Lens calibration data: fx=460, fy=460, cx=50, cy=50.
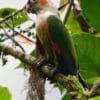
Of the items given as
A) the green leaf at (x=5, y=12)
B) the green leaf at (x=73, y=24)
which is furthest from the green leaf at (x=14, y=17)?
the green leaf at (x=73, y=24)

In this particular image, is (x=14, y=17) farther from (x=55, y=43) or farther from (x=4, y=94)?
Result: (x=55, y=43)

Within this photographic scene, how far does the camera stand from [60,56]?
0.77 metres

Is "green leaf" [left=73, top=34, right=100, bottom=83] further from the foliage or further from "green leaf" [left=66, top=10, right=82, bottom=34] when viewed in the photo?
"green leaf" [left=66, top=10, right=82, bottom=34]

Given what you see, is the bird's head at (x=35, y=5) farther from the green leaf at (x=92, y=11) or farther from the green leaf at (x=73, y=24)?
the green leaf at (x=73, y=24)

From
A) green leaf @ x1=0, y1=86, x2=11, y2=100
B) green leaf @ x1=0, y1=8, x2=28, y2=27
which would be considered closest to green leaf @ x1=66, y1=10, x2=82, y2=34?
green leaf @ x1=0, y1=8, x2=28, y2=27

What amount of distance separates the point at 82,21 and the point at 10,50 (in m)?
0.22

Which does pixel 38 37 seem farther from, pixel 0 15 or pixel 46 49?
pixel 0 15

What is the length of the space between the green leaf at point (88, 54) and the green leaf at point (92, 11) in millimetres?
59

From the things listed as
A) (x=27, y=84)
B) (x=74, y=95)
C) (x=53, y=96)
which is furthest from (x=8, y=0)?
(x=74, y=95)

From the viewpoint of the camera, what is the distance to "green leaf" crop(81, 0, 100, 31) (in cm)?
87

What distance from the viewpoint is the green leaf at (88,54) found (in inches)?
32.5

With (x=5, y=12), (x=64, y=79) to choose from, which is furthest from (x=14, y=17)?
(x=64, y=79)

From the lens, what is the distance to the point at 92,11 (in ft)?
2.86

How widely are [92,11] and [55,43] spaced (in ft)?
0.45
